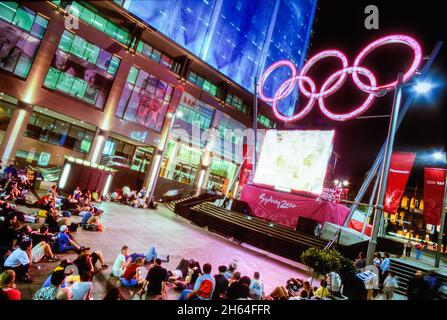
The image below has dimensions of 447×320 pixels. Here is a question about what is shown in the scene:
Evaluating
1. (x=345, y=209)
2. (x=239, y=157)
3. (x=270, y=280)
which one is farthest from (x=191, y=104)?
(x=270, y=280)

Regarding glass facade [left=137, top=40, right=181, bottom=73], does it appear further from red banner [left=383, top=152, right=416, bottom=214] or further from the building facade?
red banner [left=383, top=152, right=416, bottom=214]

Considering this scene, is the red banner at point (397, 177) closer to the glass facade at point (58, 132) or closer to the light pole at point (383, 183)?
the light pole at point (383, 183)

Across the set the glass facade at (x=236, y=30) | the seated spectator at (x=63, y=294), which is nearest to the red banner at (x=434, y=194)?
the seated spectator at (x=63, y=294)

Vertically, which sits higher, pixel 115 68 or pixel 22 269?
pixel 115 68

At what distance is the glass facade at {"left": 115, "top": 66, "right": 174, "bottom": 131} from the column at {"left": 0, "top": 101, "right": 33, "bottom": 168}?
7655 millimetres

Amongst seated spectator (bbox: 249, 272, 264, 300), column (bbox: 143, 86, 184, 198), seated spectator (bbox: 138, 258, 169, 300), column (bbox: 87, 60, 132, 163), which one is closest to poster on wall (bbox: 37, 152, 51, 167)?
column (bbox: 87, 60, 132, 163)

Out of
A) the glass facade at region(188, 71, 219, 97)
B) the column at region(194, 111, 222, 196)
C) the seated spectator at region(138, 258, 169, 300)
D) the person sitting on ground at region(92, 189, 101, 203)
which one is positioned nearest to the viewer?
the seated spectator at region(138, 258, 169, 300)

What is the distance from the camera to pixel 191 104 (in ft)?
107

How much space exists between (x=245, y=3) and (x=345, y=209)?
3085cm

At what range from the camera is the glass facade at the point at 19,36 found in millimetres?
20031

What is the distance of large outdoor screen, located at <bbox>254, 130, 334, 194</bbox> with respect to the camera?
1877cm

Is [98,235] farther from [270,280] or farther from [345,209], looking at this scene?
[345,209]

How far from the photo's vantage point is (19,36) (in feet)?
68.0

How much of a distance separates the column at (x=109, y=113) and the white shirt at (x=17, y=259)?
67.0ft
